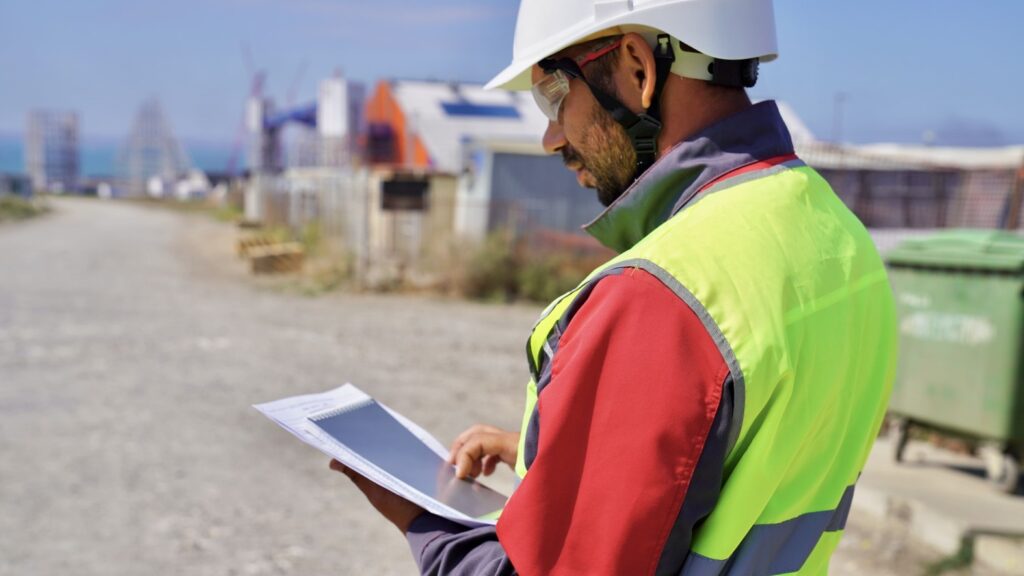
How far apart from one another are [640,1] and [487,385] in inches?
292

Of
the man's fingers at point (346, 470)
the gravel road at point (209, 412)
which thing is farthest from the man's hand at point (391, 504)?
the gravel road at point (209, 412)

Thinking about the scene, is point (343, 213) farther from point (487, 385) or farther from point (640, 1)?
point (640, 1)

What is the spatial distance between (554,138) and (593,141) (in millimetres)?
112

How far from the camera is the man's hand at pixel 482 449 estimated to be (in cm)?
188

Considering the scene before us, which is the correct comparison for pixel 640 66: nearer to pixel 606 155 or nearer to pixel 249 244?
pixel 606 155

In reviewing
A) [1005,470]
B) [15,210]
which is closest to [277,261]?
[1005,470]

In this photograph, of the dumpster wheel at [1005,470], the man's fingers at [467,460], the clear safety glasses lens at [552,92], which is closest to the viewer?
the clear safety glasses lens at [552,92]

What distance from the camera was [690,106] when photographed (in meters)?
1.47

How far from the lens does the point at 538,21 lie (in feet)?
5.22

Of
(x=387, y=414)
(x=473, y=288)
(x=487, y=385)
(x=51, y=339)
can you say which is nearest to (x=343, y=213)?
(x=473, y=288)

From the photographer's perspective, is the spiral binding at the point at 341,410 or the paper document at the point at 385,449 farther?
the spiral binding at the point at 341,410

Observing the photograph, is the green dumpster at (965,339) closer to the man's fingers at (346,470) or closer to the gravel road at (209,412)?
the gravel road at (209,412)

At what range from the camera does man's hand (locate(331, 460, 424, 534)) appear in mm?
1602

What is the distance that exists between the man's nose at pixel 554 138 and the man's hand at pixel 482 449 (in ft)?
1.90
